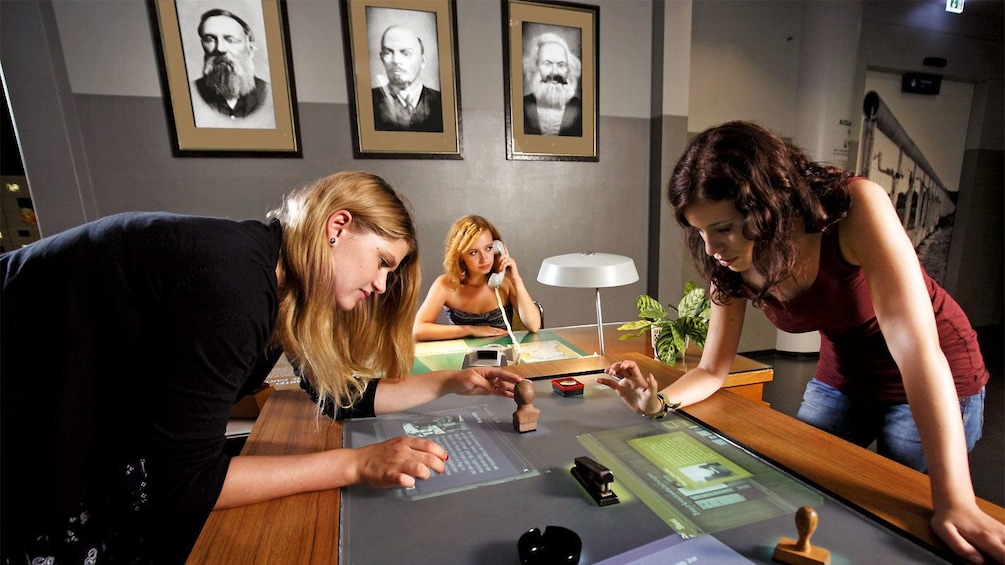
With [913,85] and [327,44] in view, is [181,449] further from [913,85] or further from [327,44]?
[913,85]

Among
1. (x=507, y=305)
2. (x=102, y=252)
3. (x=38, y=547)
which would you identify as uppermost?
(x=102, y=252)

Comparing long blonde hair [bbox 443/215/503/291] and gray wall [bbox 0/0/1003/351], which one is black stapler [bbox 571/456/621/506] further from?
gray wall [bbox 0/0/1003/351]

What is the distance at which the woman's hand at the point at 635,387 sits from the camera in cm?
99

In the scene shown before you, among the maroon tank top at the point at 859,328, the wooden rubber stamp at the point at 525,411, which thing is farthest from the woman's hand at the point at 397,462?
the maroon tank top at the point at 859,328

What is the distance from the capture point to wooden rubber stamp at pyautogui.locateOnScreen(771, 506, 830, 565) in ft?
1.81

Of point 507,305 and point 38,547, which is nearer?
point 38,547

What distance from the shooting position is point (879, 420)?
1.21 meters

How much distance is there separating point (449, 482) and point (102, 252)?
2.18ft

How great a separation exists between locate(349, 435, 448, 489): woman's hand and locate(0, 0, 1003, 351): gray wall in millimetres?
2267

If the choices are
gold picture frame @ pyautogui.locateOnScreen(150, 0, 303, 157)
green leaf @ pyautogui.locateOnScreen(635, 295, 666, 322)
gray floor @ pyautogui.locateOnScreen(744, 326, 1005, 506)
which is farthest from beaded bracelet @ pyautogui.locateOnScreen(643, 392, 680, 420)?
gold picture frame @ pyautogui.locateOnScreen(150, 0, 303, 157)

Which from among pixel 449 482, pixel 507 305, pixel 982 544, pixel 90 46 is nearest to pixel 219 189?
pixel 90 46

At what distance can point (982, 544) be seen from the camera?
0.58 meters

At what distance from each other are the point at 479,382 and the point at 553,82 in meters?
2.49

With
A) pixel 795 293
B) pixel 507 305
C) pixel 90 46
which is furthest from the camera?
pixel 507 305
